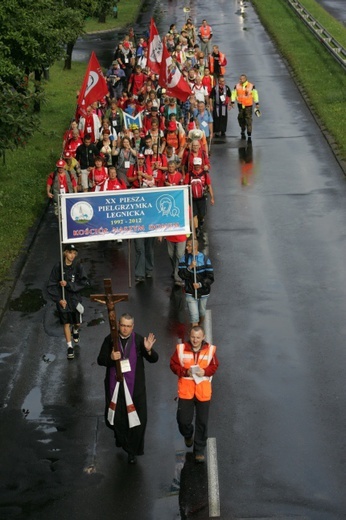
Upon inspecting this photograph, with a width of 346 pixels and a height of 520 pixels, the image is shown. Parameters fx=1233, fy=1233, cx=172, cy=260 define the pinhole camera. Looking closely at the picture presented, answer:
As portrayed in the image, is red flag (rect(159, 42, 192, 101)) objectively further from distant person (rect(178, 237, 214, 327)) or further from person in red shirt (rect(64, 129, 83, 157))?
distant person (rect(178, 237, 214, 327))

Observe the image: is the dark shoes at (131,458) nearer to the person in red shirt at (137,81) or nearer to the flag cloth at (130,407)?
the flag cloth at (130,407)

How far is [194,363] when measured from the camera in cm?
1284

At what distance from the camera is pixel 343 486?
40.4ft

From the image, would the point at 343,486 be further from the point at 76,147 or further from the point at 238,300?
the point at 76,147

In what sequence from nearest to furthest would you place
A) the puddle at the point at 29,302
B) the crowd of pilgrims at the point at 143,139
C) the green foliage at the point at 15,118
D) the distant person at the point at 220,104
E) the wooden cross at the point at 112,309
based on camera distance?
the wooden cross at the point at 112,309 < the green foliage at the point at 15,118 < the puddle at the point at 29,302 < the crowd of pilgrims at the point at 143,139 < the distant person at the point at 220,104

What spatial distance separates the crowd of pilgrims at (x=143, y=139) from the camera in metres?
21.2

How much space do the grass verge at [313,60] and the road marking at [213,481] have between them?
15844mm

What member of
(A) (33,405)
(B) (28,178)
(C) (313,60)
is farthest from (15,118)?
(C) (313,60)

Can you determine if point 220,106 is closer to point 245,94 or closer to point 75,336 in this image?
point 245,94

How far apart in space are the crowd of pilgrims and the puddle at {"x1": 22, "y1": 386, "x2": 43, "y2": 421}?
5.22 metres

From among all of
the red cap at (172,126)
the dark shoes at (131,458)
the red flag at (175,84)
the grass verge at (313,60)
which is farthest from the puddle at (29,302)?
the grass verge at (313,60)

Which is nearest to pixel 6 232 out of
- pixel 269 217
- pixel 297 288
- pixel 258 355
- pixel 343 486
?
pixel 269 217

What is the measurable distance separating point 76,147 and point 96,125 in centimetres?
243

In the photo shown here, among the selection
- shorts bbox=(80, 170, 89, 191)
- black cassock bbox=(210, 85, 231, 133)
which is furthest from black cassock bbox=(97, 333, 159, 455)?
black cassock bbox=(210, 85, 231, 133)
